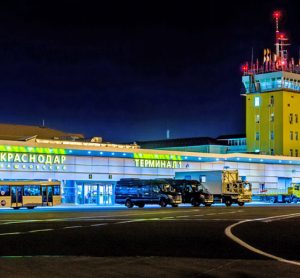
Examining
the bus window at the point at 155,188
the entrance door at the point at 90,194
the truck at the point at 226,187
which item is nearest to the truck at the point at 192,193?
the bus window at the point at 155,188

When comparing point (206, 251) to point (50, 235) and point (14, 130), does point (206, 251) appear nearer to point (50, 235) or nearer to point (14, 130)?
point (50, 235)

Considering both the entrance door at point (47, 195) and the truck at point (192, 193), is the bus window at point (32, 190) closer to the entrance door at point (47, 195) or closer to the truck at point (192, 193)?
the entrance door at point (47, 195)

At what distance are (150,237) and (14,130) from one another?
223ft

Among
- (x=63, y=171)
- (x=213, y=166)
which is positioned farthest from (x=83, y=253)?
(x=213, y=166)

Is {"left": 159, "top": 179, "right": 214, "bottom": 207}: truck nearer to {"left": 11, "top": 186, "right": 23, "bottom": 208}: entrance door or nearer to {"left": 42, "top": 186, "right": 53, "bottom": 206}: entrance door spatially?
{"left": 42, "top": 186, "right": 53, "bottom": 206}: entrance door

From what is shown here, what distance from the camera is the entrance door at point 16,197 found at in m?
56.5

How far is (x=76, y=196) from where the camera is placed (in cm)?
7262

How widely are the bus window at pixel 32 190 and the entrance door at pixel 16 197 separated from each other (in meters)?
0.58

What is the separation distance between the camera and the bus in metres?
56.3

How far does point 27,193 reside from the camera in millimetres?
57375

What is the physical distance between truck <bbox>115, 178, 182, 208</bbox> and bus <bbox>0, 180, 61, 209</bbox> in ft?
22.0

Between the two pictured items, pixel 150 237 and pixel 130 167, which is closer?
pixel 150 237

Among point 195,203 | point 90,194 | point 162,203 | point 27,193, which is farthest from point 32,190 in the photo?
point 90,194

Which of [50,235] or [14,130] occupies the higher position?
[14,130]
